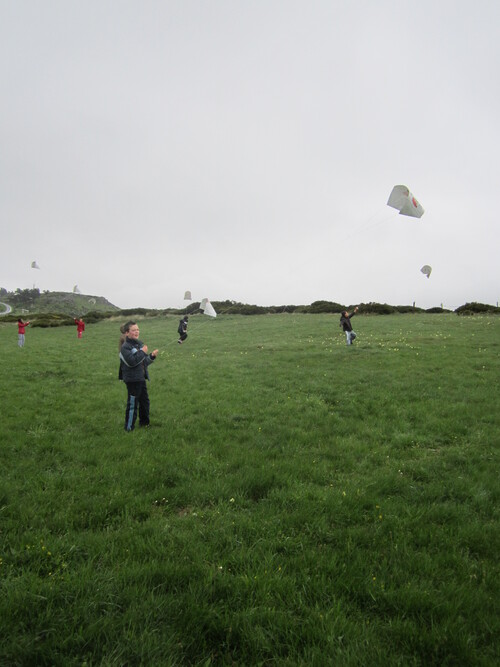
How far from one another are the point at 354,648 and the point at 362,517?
7.24 feet

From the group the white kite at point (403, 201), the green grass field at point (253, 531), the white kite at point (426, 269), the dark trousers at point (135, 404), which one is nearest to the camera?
the green grass field at point (253, 531)

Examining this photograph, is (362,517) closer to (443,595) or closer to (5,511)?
(443,595)

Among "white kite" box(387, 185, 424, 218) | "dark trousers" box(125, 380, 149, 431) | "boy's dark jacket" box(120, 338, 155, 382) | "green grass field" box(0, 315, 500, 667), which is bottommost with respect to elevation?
"green grass field" box(0, 315, 500, 667)

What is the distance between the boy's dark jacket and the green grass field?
1337 mm

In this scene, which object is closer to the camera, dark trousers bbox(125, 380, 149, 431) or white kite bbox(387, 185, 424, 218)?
dark trousers bbox(125, 380, 149, 431)

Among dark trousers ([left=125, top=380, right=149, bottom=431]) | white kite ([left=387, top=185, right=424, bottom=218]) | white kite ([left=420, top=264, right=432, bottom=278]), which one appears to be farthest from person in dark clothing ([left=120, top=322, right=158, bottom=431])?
white kite ([left=420, top=264, right=432, bottom=278])

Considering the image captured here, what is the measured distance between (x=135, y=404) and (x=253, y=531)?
516 centimetres

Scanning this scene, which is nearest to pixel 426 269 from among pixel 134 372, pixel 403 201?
pixel 403 201

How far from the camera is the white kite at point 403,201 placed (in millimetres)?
13570

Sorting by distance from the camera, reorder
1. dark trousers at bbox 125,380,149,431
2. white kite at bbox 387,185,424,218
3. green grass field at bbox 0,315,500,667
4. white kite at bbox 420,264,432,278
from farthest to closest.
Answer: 1. white kite at bbox 420,264,432,278
2. white kite at bbox 387,185,424,218
3. dark trousers at bbox 125,380,149,431
4. green grass field at bbox 0,315,500,667

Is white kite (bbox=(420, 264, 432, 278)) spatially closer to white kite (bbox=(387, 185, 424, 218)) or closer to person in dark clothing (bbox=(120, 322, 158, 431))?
white kite (bbox=(387, 185, 424, 218))

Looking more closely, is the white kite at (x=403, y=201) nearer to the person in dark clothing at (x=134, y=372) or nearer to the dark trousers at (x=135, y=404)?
the person in dark clothing at (x=134, y=372)

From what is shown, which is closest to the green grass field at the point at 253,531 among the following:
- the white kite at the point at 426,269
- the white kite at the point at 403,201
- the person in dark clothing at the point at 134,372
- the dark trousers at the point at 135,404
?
the dark trousers at the point at 135,404

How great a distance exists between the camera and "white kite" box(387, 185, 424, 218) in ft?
44.5
